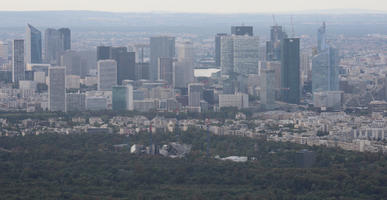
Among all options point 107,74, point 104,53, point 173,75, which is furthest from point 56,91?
point 104,53

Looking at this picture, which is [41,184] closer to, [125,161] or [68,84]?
[125,161]

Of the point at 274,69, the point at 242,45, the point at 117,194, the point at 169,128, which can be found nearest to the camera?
the point at 117,194

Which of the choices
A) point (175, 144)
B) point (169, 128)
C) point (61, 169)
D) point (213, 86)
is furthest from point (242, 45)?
point (61, 169)

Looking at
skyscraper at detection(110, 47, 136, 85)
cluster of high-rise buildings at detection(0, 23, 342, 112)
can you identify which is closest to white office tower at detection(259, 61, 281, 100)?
cluster of high-rise buildings at detection(0, 23, 342, 112)

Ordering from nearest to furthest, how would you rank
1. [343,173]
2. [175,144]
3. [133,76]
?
1. [343,173]
2. [175,144]
3. [133,76]

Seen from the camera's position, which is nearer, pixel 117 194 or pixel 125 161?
pixel 117 194
